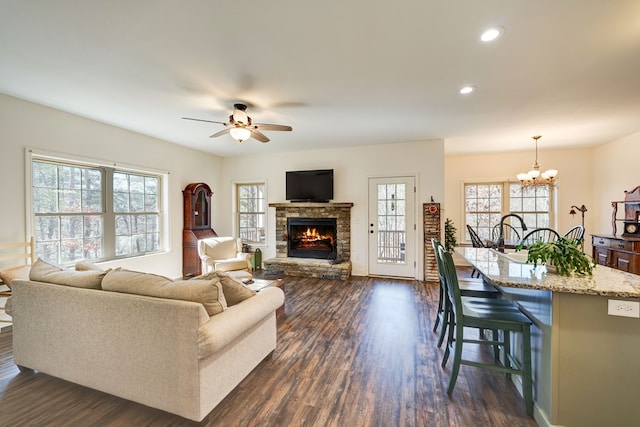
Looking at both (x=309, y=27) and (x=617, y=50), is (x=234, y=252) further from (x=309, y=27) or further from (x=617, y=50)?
(x=617, y=50)

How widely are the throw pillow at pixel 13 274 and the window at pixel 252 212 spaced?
12.7 ft

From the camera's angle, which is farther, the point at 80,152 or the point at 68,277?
the point at 80,152

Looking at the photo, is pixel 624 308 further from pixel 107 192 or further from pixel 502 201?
pixel 107 192

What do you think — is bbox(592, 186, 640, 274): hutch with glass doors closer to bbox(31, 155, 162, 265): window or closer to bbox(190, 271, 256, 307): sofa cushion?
bbox(190, 271, 256, 307): sofa cushion

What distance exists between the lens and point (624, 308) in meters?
1.50

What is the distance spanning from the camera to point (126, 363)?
5.77 feet

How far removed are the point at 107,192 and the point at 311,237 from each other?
3.71 meters

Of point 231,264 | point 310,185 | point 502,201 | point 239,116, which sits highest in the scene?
point 239,116

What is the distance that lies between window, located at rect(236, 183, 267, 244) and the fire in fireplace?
751 mm

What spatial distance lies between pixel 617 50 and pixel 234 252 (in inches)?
215

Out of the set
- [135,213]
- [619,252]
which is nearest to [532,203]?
[619,252]

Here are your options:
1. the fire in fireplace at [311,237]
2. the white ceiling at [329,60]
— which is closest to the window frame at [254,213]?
the fire in fireplace at [311,237]

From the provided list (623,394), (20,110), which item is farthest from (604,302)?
(20,110)

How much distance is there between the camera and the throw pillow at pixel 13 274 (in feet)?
9.04
